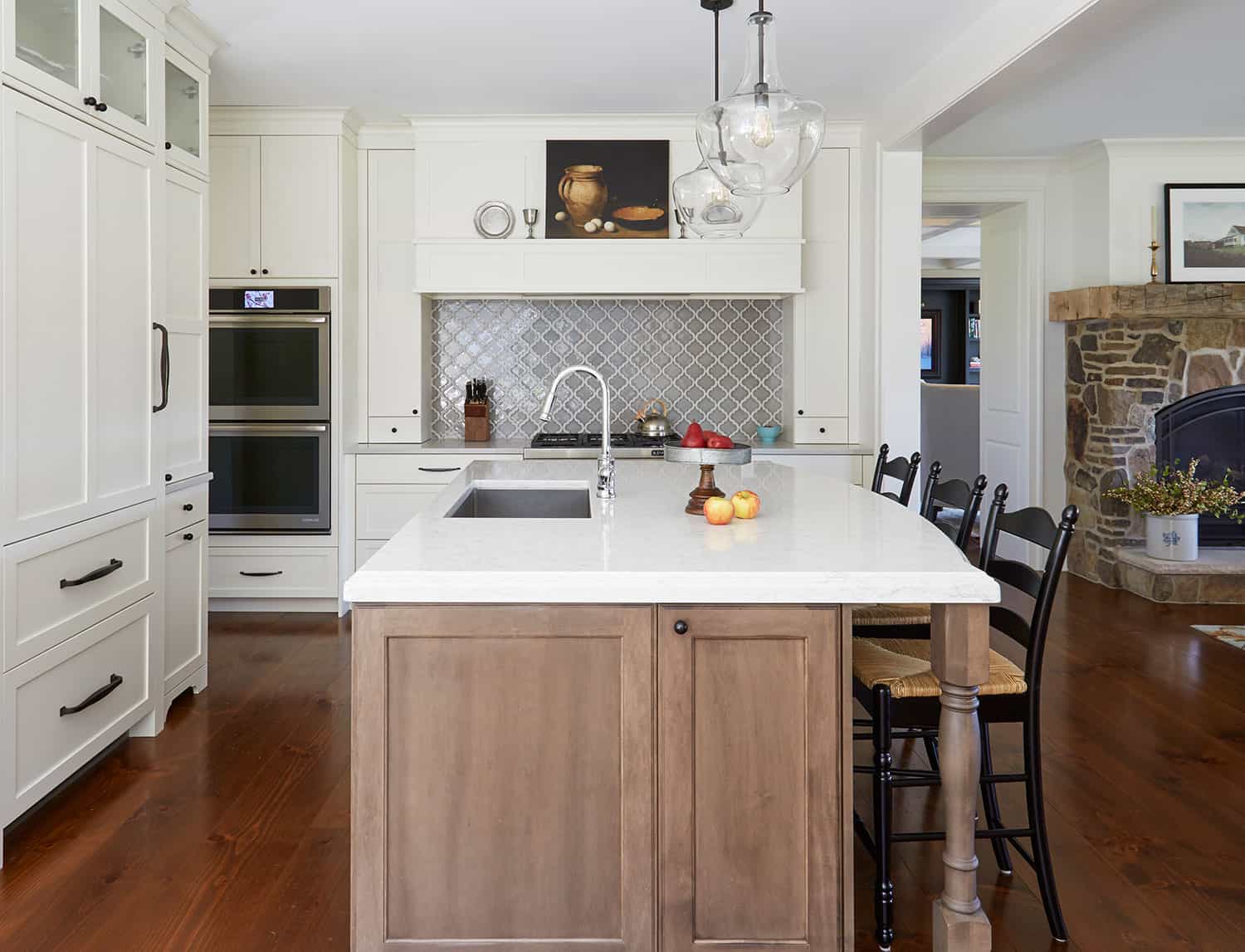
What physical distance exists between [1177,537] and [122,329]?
5246 mm

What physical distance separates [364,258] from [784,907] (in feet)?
14.5

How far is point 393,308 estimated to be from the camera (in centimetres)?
551

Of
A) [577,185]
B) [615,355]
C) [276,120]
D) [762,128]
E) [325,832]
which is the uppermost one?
[276,120]

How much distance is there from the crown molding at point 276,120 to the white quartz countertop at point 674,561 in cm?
319

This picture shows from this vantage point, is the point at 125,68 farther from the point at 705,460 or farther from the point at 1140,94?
the point at 1140,94

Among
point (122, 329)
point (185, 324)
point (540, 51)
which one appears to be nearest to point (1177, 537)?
point (540, 51)

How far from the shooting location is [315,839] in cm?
264

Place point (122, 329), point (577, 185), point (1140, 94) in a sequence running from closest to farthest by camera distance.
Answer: point (122, 329)
point (1140, 94)
point (577, 185)

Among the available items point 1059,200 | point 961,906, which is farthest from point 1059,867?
point 1059,200

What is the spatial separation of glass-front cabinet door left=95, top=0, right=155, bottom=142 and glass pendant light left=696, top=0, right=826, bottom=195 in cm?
190

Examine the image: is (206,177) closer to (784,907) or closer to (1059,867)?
(784,907)

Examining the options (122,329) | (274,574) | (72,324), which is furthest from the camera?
(274,574)

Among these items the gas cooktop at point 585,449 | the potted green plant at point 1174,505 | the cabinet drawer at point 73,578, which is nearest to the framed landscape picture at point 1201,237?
the potted green plant at point 1174,505

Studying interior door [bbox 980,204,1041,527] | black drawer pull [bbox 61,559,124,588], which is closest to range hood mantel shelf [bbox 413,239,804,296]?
interior door [bbox 980,204,1041,527]
